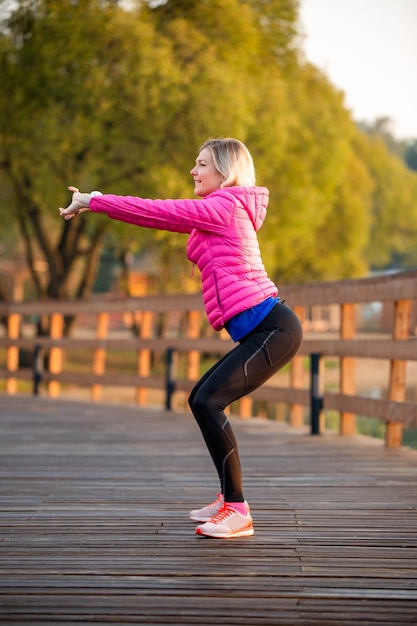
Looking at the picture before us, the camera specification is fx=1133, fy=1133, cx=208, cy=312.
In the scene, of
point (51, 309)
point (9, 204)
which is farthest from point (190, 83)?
point (51, 309)

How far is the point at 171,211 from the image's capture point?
4.65 m

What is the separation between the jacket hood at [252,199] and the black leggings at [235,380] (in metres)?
0.42

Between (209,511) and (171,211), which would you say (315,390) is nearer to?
(209,511)

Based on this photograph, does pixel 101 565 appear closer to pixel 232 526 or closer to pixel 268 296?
pixel 232 526

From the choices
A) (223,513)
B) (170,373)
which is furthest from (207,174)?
(170,373)

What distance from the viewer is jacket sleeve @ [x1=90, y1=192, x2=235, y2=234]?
4621 mm

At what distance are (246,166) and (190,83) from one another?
17869 millimetres

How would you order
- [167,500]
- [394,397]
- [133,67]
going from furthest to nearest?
[133,67], [394,397], [167,500]

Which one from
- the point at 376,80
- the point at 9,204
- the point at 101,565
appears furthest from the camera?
the point at 376,80

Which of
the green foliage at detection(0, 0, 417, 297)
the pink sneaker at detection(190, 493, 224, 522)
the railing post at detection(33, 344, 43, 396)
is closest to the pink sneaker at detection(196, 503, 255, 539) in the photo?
the pink sneaker at detection(190, 493, 224, 522)

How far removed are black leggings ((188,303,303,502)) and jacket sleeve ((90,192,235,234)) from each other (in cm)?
A: 49

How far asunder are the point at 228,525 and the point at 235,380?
597 millimetres

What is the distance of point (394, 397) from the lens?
791 cm

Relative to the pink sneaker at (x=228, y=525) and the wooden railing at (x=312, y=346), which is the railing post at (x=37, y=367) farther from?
the pink sneaker at (x=228, y=525)
